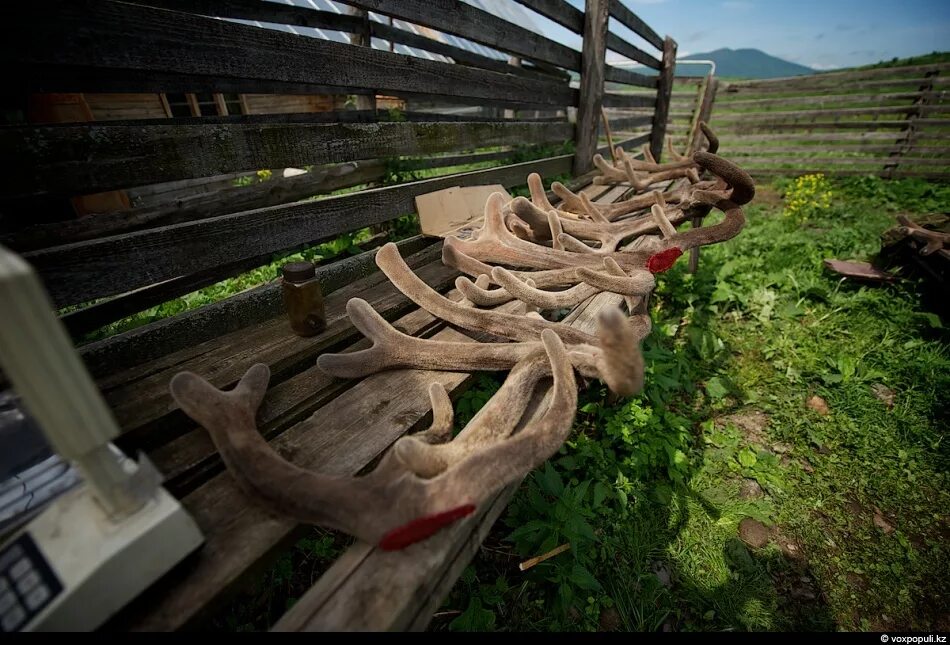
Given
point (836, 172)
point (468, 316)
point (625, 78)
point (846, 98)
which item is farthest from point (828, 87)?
point (468, 316)

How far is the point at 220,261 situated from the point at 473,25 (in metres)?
2.65

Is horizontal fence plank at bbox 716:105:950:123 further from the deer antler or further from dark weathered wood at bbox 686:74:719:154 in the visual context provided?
the deer antler

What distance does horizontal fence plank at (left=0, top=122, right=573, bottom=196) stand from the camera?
4.26 ft

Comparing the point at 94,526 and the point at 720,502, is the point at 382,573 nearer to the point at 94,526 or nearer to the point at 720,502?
the point at 94,526

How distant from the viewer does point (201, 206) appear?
2.97 metres

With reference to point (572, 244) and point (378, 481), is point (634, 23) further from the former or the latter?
point (378, 481)

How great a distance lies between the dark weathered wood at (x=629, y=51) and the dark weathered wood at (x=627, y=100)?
0.50m

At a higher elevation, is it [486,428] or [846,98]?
[846,98]

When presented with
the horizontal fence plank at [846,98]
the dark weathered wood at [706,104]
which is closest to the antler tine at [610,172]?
the dark weathered wood at [706,104]

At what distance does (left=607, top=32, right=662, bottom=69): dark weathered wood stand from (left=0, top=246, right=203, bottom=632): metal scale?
19.3 feet

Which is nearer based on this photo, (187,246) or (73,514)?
(73,514)

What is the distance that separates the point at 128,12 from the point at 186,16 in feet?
0.64

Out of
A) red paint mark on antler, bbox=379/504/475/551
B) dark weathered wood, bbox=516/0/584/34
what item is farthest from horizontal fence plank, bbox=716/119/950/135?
red paint mark on antler, bbox=379/504/475/551

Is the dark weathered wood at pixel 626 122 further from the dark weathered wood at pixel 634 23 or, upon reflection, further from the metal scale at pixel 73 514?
the metal scale at pixel 73 514
